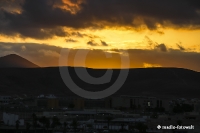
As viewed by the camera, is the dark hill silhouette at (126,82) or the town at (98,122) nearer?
the town at (98,122)

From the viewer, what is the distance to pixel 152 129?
2176 inches

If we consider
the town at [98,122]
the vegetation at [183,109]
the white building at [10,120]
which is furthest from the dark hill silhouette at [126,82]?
the white building at [10,120]

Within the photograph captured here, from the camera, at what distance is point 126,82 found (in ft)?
548

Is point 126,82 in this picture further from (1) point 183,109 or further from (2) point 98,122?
(2) point 98,122

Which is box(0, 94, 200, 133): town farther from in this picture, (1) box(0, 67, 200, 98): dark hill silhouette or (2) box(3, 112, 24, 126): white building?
(1) box(0, 67, 200, 98): dark hill silhouette

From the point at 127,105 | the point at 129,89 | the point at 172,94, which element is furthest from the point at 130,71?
the point at 127,105

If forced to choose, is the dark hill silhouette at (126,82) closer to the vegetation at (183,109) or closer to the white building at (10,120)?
the vegetation at (183,109)

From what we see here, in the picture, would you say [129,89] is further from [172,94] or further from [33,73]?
[33,73]

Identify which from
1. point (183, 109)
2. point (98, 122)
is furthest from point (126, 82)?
point (98, 122)

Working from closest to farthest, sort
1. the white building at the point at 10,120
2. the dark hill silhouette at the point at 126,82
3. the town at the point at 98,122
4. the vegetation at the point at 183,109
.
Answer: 1. the town at the point at 98,122
2. the white building at the point at 10,120
3. the vegetation at the point at 183,109
4. the dark hill silhouette at the point at 126,82

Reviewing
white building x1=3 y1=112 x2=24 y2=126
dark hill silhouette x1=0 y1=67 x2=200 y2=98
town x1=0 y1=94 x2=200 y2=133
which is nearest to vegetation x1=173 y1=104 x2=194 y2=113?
town x1=0 y1=94 x2=200 y2=133

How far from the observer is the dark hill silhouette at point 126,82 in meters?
145

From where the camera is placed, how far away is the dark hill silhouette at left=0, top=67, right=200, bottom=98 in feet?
474

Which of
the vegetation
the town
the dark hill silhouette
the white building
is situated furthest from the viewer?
the dark hill silhouette
